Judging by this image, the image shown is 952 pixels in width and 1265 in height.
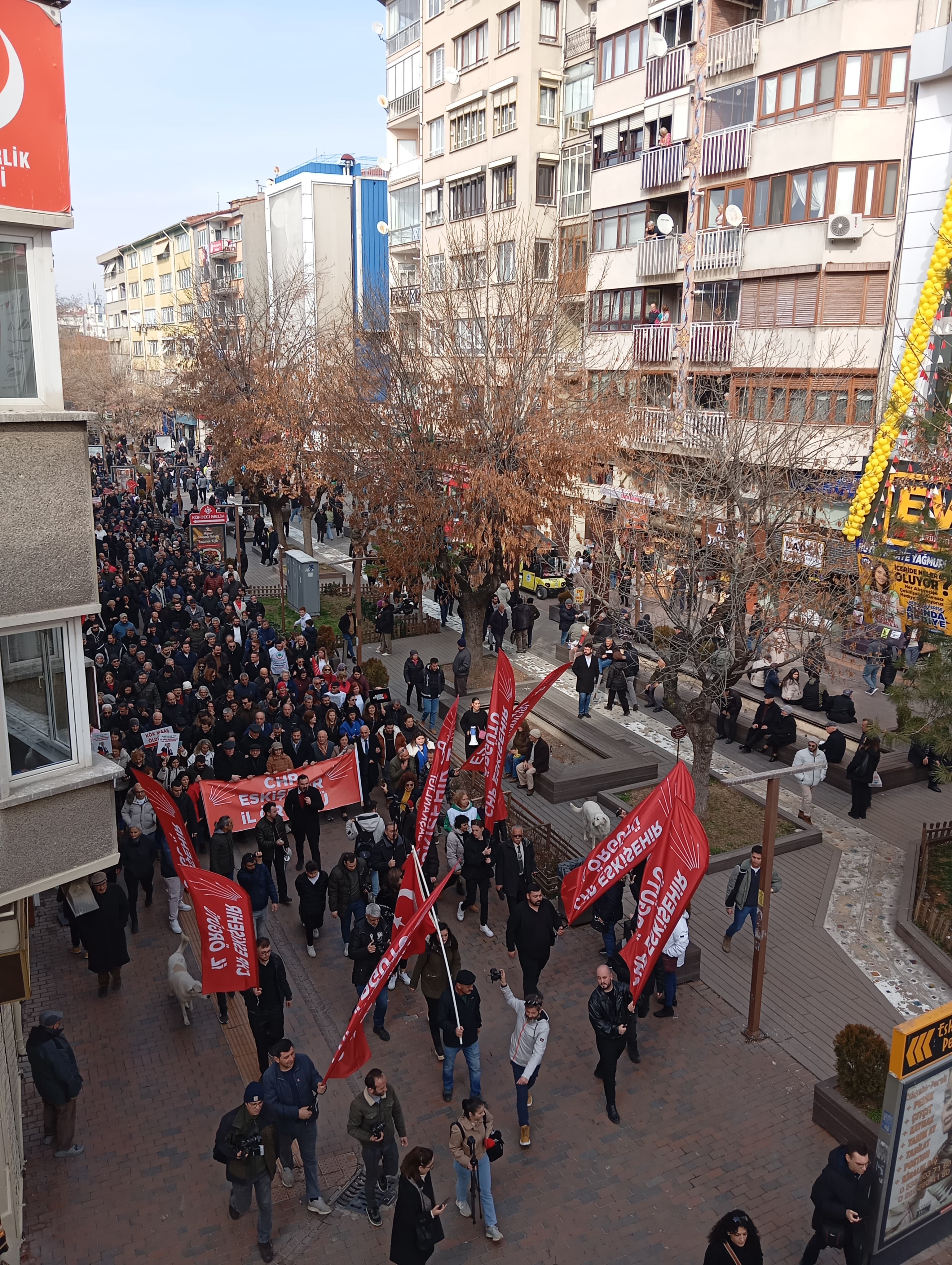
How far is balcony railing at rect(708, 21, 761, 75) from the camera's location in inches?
1069

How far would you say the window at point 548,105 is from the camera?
1459 inches

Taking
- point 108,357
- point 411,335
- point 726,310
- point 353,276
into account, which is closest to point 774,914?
point 411,335

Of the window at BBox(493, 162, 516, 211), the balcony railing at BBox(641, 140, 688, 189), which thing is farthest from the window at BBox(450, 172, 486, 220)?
the balcony railing at BBox(641, 140, 688, 189)

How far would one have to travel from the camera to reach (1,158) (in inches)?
262

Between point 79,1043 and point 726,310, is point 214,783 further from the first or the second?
point 726,310

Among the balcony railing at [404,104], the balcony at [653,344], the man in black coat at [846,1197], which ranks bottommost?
the man in black coat at [846,1197]

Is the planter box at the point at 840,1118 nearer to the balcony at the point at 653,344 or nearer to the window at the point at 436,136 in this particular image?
the balcony at the point at 653,344

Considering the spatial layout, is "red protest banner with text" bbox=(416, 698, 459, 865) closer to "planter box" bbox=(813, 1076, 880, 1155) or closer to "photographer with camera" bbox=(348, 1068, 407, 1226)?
"photographer with camera" bbox=(348, 1068, 407, 1226)

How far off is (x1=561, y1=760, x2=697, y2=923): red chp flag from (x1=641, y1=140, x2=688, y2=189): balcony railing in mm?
25140

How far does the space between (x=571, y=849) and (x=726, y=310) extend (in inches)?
793

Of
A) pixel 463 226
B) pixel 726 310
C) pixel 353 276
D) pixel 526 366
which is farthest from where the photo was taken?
pixel 353 276

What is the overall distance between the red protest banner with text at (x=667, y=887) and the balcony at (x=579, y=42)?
3340 cm

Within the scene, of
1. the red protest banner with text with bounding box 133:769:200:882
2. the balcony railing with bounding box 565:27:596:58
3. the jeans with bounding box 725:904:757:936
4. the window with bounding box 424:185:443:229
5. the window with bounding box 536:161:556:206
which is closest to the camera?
the red protest banner with text with bounding box 133:769:200:882

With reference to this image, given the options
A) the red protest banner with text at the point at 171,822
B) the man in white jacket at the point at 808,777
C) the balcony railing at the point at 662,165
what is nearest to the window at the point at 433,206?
the balcony railing at the point at 662,165
